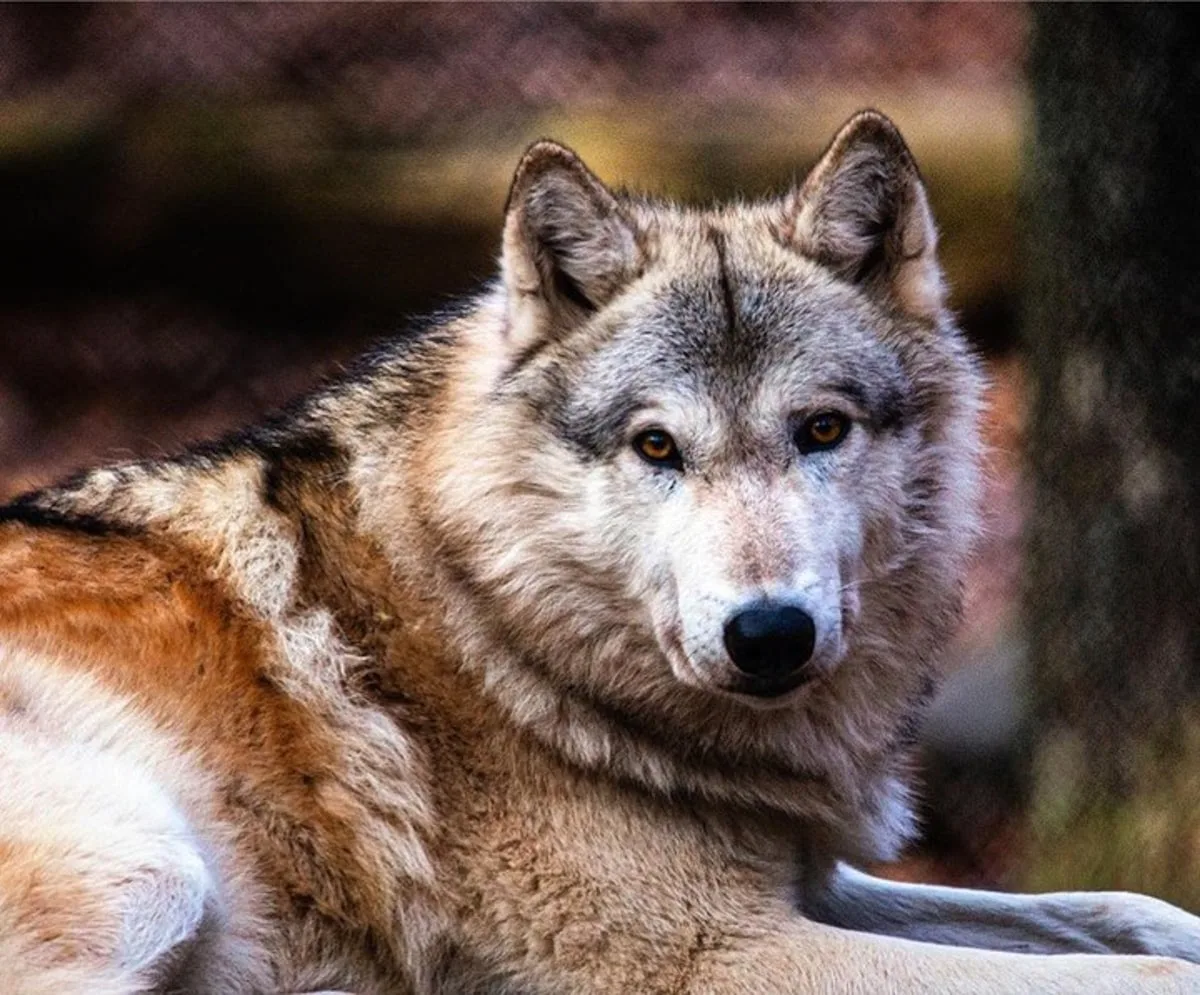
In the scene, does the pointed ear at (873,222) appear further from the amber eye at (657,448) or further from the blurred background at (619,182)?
the blurred background at (619,182)

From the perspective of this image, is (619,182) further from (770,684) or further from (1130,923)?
(770,684)

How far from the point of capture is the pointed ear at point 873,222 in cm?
490

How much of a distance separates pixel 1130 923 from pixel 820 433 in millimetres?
1605

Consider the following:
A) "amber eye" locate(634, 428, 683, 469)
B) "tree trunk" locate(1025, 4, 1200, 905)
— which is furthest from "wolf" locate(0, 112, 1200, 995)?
"tree trunk" locate(1025, 4, 1200, 905)

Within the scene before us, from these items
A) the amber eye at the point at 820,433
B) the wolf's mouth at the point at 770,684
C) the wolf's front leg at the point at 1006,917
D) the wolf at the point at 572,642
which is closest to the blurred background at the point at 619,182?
the wolf's front leg at the point at 1006,917

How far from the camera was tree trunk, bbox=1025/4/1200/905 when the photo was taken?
780 centimetres

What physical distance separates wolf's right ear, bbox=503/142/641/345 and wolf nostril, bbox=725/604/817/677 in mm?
1078

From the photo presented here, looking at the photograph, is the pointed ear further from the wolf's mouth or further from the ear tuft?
the wolf's mouth

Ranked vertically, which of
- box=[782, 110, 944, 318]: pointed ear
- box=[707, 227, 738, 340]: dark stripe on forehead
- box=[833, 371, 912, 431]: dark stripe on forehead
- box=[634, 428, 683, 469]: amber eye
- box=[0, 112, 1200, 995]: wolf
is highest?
box=[782, 110, 944, 318]: pointed ear

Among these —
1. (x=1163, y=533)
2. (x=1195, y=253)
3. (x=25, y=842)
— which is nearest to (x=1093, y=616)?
(x=1163, y=533)

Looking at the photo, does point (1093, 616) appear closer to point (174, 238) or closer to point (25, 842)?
point (25, 842)

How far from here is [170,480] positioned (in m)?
5.25

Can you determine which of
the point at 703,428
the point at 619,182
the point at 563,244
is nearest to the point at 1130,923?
the point at 703,428

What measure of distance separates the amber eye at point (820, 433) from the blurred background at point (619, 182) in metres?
3.51
